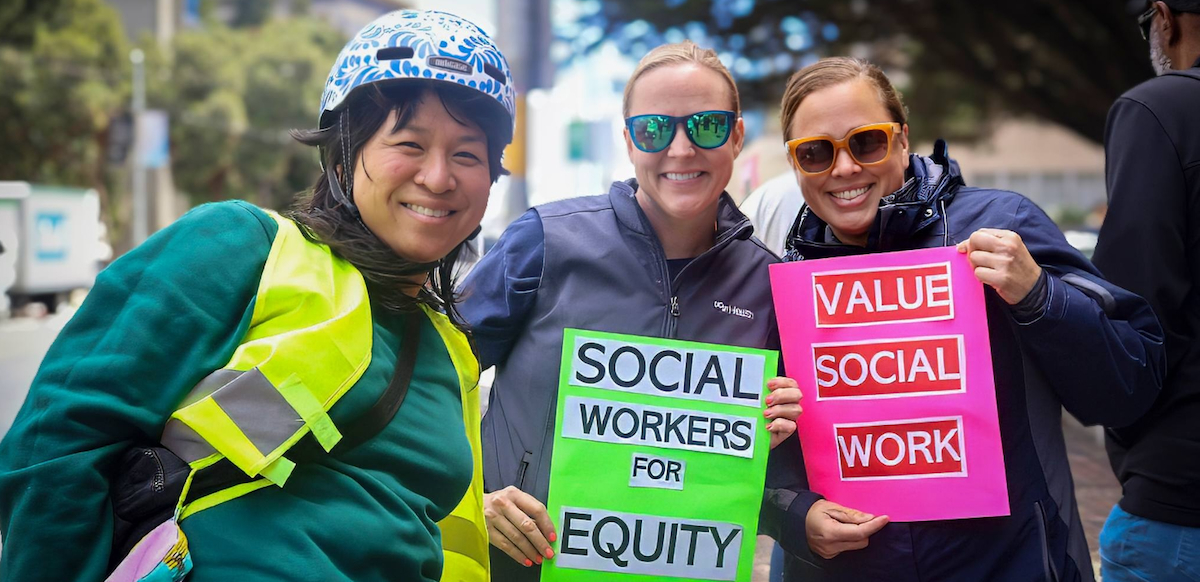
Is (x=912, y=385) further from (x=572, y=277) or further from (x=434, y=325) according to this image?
(x=434, y=325)

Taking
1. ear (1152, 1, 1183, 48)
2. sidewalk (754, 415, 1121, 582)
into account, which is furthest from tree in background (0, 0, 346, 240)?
ear (1152, 1, 1183, 48)

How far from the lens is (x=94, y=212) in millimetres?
20938

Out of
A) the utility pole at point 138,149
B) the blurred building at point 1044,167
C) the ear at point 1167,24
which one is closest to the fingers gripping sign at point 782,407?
the ear at point 1167,24

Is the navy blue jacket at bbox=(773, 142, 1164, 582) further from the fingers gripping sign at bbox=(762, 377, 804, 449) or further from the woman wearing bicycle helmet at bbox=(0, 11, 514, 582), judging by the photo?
the woman wearing bicycle helmet at bbox=(0, 11, 514, 582)

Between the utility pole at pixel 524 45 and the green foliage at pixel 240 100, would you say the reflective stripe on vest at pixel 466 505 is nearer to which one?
the utility pole at pixel 524 45

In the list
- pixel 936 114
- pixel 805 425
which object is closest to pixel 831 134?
pixel 805 425

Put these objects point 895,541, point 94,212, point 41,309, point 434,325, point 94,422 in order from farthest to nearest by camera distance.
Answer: point 94,212, point 41,309, point 895,541, point 434,325, point 94,422

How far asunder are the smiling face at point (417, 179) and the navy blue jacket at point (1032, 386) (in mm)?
1030

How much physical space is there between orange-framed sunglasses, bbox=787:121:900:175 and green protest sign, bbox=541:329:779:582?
484mm

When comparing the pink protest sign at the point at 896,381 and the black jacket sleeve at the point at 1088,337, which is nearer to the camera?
the black jacket sleeve at the point at 1088,337

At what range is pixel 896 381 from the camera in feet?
8.00

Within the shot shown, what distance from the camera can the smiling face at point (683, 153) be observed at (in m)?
2.55

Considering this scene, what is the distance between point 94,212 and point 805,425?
842 inches

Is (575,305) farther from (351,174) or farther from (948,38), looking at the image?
(948,38)
